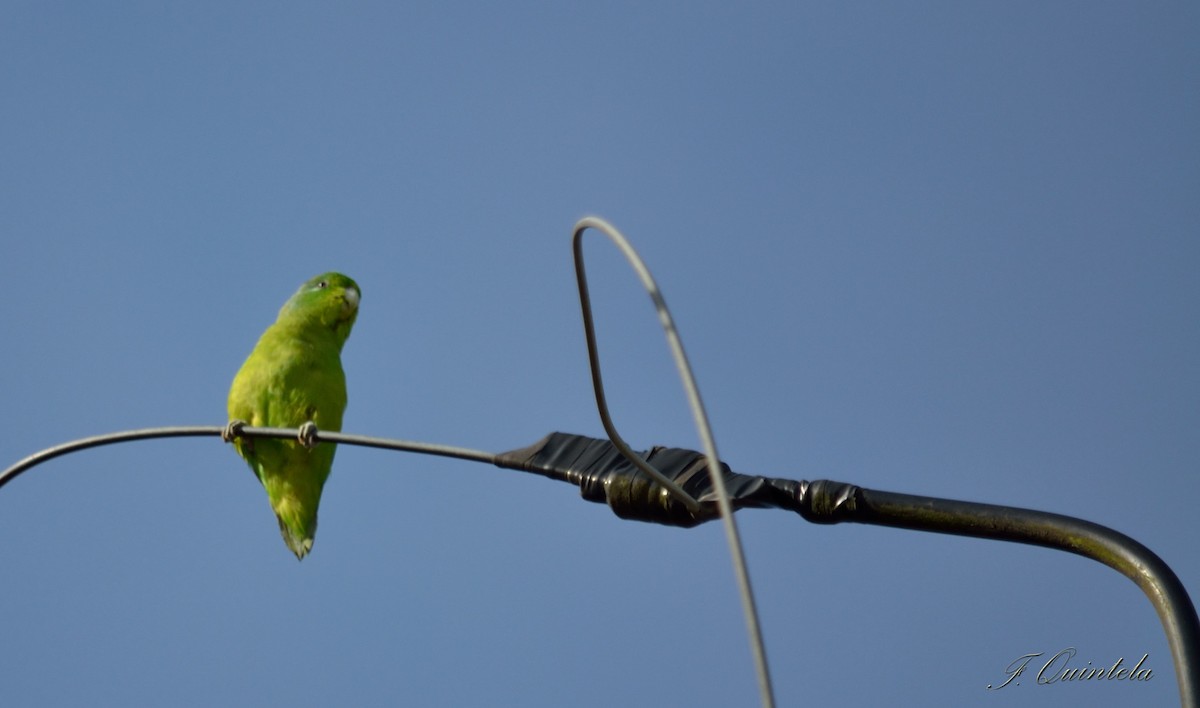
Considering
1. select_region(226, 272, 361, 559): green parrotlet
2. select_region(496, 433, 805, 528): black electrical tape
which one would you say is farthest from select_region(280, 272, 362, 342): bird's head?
select_region(496, 433, 805, 528): black electrical tape

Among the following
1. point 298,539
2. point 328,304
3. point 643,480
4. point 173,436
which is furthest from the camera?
point 328,304

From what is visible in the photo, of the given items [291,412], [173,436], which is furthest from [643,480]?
[291,412]

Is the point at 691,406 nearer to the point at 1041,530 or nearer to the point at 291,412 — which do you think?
the point at 1041,530

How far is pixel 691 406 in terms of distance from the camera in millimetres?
2604

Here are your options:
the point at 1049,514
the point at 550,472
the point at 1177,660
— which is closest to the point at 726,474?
the point at 550,472

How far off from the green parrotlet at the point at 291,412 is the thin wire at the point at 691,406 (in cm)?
391

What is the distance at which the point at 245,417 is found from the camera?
23.2 feet

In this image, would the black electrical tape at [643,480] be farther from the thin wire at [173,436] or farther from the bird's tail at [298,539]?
the bird's tail at [298,539]

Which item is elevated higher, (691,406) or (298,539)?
(298,539)

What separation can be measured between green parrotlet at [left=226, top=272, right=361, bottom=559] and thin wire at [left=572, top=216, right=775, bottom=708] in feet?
12.8

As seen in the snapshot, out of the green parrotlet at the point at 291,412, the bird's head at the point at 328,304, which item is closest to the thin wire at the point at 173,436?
the green parrotlet at the point at 291,412

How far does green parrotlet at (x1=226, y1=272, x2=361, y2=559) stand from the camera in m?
7.02

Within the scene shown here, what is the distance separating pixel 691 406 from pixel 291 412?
4.81 metres

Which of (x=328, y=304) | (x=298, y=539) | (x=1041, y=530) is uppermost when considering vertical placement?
(x=328, y=304)
